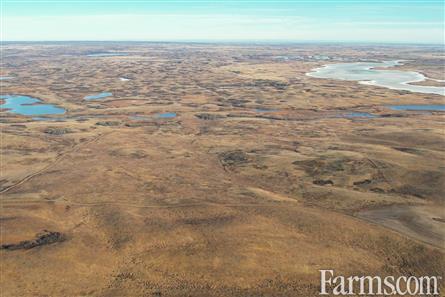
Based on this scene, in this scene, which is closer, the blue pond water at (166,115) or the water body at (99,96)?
the blue pond water at (166,115)

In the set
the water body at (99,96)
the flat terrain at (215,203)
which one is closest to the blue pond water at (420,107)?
the flat terrain at (215,203)

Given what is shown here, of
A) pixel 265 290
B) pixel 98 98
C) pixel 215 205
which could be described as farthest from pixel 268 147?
pixel 98 98

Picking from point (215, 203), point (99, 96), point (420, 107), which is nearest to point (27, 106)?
point (99, 96)

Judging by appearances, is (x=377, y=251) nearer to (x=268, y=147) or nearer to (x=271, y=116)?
(x=268, y=147)

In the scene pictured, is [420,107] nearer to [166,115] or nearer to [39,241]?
[166,115]

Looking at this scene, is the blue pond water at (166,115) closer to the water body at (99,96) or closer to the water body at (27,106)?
the water body at (27,106)

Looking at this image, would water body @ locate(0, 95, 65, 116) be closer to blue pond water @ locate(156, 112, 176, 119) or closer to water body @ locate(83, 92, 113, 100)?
water body @ locate(83, 92, 113, 100)
